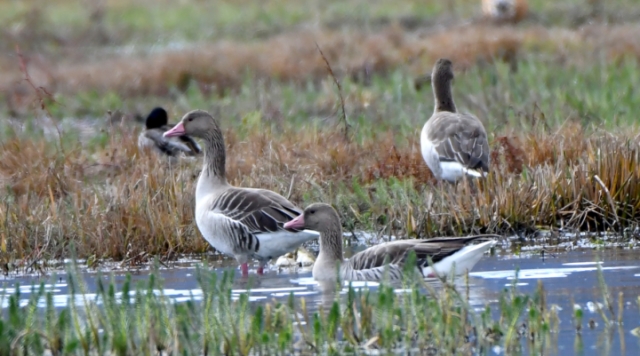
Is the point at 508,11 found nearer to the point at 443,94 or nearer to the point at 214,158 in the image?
the point at 443,94

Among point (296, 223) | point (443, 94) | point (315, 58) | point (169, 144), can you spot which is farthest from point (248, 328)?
point (315, 58)

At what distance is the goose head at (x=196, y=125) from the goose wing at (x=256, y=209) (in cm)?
113

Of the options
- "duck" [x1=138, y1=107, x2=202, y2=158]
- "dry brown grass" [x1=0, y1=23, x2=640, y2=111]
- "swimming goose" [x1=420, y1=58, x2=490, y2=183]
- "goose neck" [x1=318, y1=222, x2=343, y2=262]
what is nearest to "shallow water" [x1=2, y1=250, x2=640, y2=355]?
"goose neck" [x1=318, y1=222, x2=343, y2=262]

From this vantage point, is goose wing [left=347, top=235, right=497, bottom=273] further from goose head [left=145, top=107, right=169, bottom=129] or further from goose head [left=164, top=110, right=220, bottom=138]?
goose head [left=145, top=107, right=169, bottom=129]

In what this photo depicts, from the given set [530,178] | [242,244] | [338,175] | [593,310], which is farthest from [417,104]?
[593,310]

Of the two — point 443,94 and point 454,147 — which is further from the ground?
point 443,94

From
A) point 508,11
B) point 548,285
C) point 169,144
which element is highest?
point 508,11

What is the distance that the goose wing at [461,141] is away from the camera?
479 inches

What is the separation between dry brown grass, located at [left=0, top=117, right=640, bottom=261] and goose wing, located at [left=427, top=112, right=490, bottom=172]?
0.97ft

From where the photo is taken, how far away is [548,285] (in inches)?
341

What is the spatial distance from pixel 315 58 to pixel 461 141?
11932 mm

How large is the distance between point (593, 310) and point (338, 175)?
562 centimetres

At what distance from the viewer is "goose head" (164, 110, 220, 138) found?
1159 centimetres

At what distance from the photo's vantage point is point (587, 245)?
34.4ft
